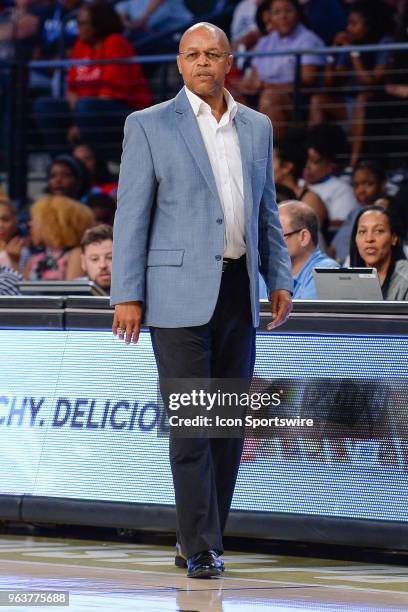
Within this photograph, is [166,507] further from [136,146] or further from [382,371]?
[136,146]

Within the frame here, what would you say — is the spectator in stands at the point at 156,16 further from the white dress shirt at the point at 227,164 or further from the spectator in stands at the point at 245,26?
the white dress shirt at the point at 227,164

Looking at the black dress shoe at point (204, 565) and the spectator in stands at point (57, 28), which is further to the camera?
the spectator in stands at point (57, 28)

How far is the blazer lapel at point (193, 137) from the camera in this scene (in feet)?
15.4

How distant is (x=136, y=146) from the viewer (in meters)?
4.73

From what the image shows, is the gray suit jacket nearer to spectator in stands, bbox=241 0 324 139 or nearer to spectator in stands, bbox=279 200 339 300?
spectator in stands, bbox=279 200 339 300

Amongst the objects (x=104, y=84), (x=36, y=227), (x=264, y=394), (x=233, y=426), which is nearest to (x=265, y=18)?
(x=104, y=84)

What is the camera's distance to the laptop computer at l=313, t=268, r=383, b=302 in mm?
6113

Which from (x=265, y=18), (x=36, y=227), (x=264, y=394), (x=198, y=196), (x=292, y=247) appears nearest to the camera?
(x=198, y=196)

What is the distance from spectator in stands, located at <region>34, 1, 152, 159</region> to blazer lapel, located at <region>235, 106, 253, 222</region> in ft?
23.2

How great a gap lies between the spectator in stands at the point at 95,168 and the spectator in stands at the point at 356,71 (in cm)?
202

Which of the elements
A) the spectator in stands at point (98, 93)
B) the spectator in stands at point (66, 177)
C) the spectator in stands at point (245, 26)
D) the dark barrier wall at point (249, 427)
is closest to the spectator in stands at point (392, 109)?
the spectator in stands at point (245, 26)

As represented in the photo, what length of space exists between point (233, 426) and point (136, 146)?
1103 millimetres

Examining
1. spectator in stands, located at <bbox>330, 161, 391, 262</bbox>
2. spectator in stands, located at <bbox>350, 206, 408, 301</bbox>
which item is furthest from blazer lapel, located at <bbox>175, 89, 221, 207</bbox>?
spectator in stands, located at <bbox>330, 161, 391, 262</bbox>

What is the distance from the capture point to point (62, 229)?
9.74 m
